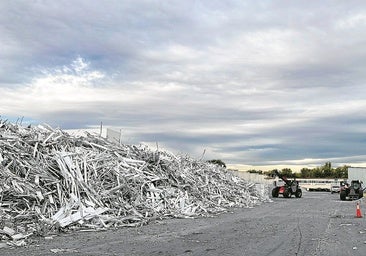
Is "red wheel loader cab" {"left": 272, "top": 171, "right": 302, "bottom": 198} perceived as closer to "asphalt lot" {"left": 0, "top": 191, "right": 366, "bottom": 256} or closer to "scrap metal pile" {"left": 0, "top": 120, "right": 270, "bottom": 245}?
"scrap metal pile" {"left": 0, "top": 120, "right": 270, "bottom": 245}

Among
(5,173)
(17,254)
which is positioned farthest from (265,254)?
(5,173)

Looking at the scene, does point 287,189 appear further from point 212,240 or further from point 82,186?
point 212,240

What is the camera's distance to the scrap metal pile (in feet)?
50.3

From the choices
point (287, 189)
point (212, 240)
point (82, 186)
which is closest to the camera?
point (212, 240)

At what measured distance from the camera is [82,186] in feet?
58.9

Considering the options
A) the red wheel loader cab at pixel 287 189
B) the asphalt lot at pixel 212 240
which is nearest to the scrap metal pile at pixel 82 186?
the asphalt lot at pixel 212 240

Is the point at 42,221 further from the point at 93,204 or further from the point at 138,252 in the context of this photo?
the point at 138,252

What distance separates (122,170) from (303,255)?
481 inches

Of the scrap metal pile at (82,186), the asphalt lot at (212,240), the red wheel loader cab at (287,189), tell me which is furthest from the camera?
the red wheel loader cab at (287,189)

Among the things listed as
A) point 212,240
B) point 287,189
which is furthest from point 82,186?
point 287,189

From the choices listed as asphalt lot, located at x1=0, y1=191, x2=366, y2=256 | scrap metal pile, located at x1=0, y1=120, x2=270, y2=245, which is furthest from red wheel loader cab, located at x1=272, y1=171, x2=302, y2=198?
asphalt lot, located at x1=0, y1=191, x2=366, y2=256

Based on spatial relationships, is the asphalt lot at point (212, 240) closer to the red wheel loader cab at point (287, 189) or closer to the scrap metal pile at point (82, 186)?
the scrap metal pile at point (82, 186)

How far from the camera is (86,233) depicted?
1447 centimetres

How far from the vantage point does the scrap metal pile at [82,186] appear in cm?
1532
